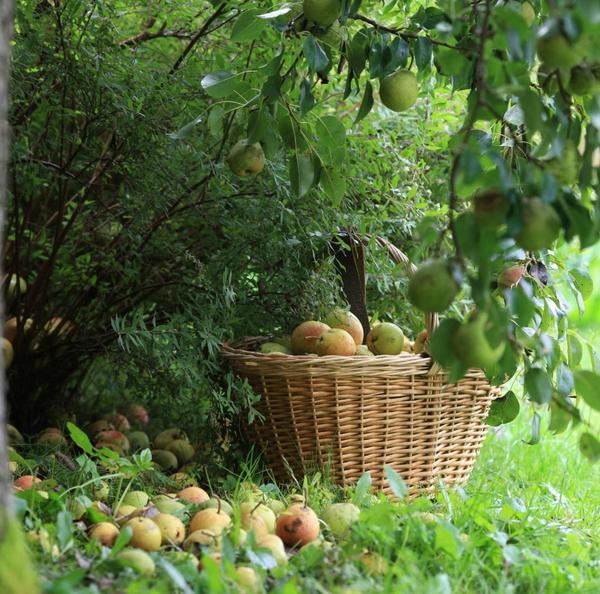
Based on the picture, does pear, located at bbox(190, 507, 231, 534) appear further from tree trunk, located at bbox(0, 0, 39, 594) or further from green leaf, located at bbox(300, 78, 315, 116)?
green leaf, located at bbox(300, 78, 315, 116)

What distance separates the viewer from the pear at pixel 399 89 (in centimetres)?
148

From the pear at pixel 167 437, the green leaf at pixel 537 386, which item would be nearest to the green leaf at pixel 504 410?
the green leaf at pixel 537 386

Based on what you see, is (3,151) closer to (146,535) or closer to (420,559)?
(146,535)

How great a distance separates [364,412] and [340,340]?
0.55ft

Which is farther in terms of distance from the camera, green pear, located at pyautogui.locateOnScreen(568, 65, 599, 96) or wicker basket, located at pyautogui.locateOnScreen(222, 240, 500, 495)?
wicker basket, located at pyautogui.locateOnScreen(222, 240, 500, 495)

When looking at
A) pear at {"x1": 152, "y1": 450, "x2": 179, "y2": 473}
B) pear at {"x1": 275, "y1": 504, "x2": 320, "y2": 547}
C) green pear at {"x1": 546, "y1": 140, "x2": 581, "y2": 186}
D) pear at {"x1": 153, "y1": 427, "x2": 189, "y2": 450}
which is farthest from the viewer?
pear at {"x1": 153, "y1": 427, "x2": 189, "y2": 450}

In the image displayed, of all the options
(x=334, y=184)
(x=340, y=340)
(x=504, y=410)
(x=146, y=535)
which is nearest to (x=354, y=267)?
(x=340, y=340)

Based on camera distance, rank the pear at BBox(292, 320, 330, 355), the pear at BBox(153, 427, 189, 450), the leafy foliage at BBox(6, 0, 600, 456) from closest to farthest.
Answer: the leafy foliage at BBox(6, 0, 600, 456)
the pear at BBox(292, 320, 330, 355)
the pear at BBox(153, 427, 189, 450)

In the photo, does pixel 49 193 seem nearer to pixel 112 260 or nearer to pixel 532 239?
pixel 112 260

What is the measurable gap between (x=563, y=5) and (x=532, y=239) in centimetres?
27

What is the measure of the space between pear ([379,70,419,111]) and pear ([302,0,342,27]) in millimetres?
149

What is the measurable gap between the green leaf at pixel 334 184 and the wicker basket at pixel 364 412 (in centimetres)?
24

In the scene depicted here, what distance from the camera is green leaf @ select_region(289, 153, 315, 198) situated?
1.65 meters

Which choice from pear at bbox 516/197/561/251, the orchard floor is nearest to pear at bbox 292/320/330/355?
the orchard floor
